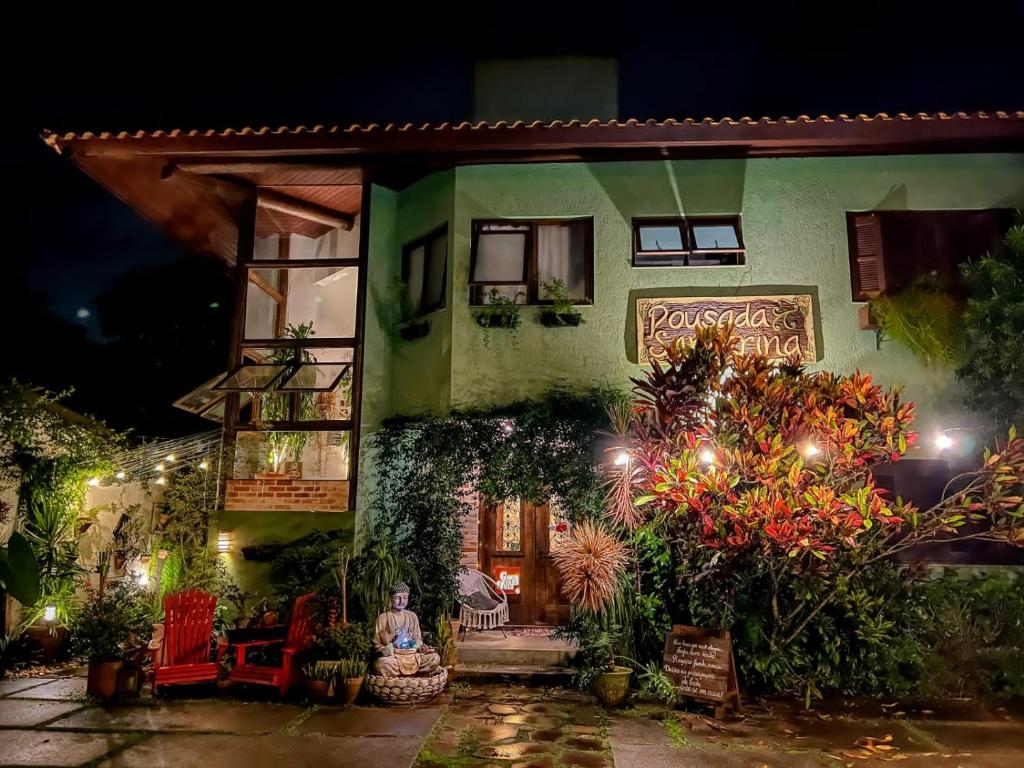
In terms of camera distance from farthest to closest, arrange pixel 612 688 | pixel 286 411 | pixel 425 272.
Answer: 1. pixel 286 411
2. pixel 425 272
3. pixel 612 688

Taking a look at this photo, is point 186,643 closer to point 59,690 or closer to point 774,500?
point 59,690

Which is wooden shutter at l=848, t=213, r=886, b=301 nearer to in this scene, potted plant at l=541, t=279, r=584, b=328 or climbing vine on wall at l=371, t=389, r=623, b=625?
climbing vine on wall at l=371, t=389, r=623, b=625

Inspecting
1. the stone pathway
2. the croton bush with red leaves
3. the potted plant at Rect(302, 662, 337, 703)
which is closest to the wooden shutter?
the croton bush with red leaves

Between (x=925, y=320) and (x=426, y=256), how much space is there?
6.54 meters

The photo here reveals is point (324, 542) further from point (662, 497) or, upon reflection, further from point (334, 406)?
point (662, 497)

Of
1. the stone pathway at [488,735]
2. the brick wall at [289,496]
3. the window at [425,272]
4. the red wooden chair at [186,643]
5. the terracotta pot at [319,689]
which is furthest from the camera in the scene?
the window at [425,272]

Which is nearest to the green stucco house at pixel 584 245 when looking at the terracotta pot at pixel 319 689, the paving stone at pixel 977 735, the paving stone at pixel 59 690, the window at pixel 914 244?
the window at pixel 914 244

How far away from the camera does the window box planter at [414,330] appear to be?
393 inches

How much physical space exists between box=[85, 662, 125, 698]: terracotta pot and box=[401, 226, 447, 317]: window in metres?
5.51

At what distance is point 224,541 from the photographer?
9.45 metres

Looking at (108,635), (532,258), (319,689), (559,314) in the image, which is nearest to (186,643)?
(108,635)

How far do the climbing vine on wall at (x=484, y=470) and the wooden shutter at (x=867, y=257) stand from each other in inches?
135

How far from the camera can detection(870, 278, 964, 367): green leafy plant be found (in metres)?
9.00

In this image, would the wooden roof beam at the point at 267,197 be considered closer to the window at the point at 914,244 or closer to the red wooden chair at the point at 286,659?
the red wooden chair at the point at 286,659
